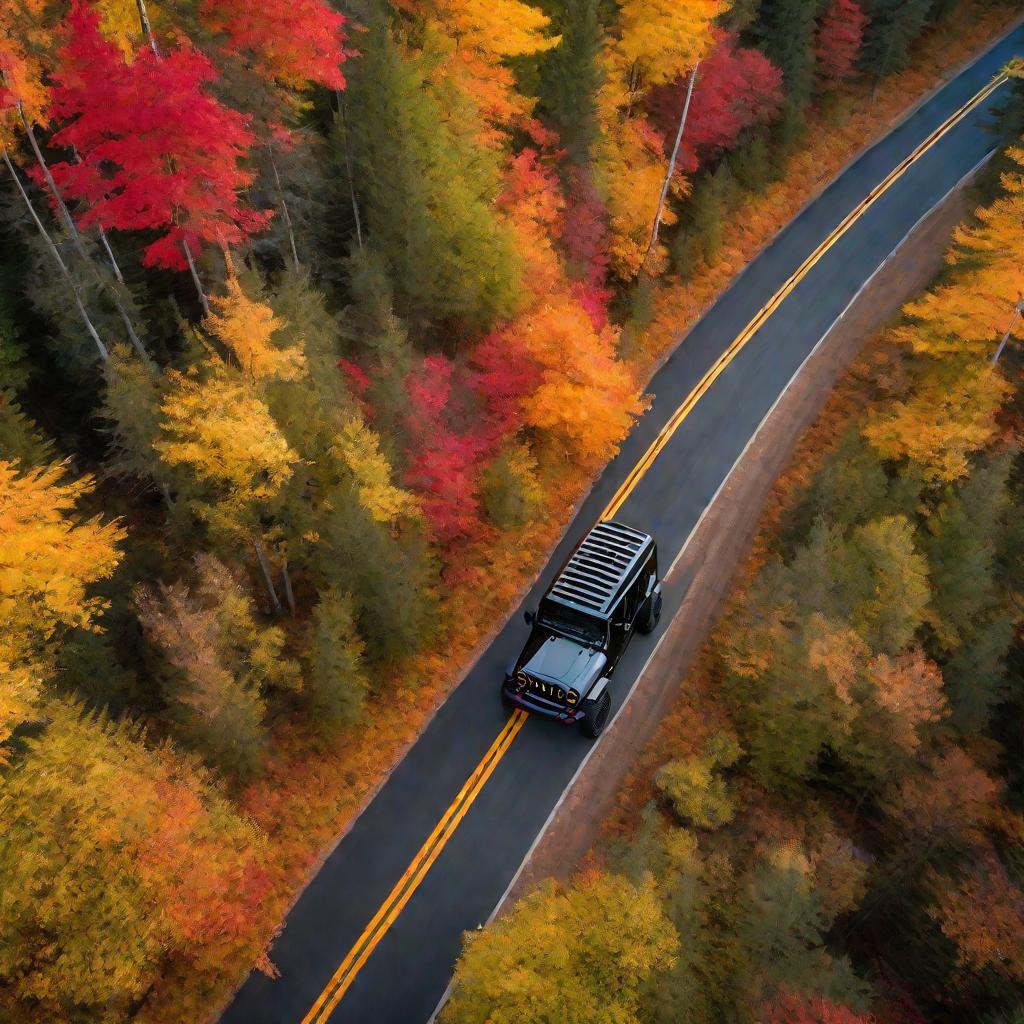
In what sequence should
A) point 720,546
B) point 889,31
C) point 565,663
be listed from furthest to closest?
point 889,31, point 720,546, point 565,663

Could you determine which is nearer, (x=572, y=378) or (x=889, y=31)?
(x=572, y=378)

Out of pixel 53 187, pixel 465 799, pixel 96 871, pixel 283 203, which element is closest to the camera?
pixel 96 871

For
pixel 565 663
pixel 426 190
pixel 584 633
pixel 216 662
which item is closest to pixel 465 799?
pixel 565 663

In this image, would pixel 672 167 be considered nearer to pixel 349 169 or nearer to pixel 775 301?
pixel 775 301

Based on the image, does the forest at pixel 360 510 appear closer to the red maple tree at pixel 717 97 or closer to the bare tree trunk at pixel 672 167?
the bare tree trunk at pixel 672 167

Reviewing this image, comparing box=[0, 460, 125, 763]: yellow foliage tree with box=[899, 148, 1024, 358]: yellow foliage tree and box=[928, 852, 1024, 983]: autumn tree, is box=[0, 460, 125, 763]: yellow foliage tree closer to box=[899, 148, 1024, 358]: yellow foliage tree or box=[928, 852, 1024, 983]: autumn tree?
box=[928, 852, 1024, 983]: autumn tree

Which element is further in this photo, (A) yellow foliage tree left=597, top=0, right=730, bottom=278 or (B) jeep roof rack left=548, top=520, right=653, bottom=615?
(A) yellow foliage tree left=597, top=0, right=730, bottom=278

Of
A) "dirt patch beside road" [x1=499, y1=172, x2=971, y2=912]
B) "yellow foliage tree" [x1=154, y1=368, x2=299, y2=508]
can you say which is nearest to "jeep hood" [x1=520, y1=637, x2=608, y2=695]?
"dirt patch beside road" [x1=499, y1=172, x2=971, y2=912]
